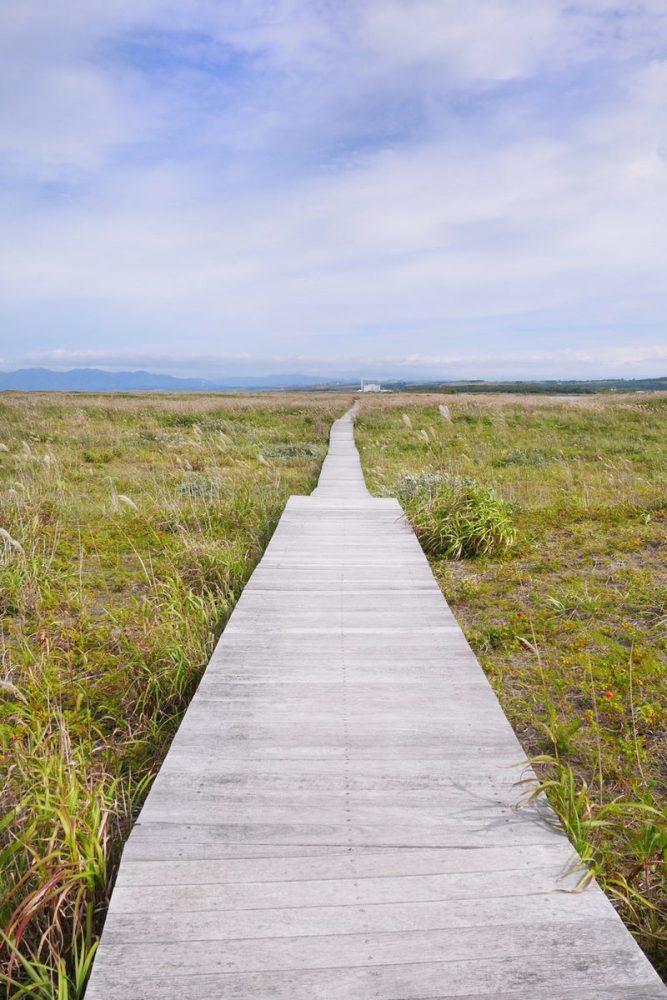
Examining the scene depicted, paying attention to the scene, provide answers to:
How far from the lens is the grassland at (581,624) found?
287 cm

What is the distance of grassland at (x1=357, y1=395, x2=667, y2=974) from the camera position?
2.87 m

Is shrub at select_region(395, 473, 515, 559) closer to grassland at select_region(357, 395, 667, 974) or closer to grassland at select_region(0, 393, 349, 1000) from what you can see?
grassland at select_region(357, 395, 667, 974)

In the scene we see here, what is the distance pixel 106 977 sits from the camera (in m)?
1.92

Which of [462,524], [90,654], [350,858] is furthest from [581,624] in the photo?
[90,654]

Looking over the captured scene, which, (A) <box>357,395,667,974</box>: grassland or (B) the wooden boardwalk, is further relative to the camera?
(A) <box>357,395,667,974</box>: grassland

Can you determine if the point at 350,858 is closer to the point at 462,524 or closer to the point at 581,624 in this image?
the point at 581,624

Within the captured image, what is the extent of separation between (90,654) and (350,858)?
3.57 m

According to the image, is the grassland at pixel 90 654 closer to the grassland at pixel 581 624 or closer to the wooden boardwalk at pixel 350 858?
the wooden boardwalk at pixel 350 858

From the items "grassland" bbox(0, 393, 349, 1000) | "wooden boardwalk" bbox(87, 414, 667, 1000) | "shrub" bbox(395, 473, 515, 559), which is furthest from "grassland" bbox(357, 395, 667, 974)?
"grassland" bbox(0, 393, 349, 1000)

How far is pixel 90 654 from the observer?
5.21 m

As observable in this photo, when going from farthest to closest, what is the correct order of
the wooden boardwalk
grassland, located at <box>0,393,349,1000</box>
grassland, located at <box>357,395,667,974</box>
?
grassland, located at <box>357,395,667,974</box>, grassland, located at <box>0,393,349,1000</box>, the wooden boardwalk

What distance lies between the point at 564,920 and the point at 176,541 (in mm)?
6696

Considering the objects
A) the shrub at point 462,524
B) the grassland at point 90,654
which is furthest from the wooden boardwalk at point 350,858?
the shrub at point 462,524

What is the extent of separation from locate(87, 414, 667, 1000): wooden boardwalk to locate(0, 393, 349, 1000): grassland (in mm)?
304
